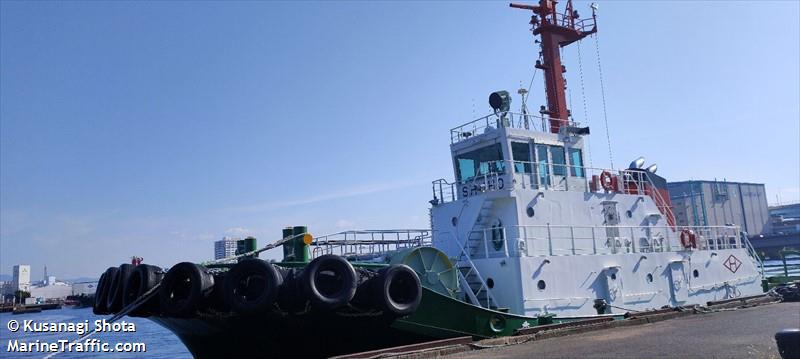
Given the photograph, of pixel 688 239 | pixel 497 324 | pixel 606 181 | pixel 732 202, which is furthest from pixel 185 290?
pixel 732 202

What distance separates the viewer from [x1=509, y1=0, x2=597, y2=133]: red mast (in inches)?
693

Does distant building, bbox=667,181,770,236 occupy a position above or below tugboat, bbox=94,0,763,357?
above

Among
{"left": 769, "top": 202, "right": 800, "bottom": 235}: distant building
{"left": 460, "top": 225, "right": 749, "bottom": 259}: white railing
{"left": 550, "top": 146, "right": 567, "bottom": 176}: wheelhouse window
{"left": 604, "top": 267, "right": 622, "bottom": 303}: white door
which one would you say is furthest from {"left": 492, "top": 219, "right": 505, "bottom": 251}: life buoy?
{"left": 769, "top": 202, "right": 800, "bottom": 235}: distant building

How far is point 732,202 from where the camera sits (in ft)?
271

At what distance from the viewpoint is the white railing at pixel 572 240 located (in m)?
14.1

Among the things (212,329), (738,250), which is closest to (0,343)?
(212,329)

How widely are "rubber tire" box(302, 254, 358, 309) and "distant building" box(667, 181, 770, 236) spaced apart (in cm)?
7877

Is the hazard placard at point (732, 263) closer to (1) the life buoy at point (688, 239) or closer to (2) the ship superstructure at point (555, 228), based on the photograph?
(2) the ship superstructure at point (555, 228)

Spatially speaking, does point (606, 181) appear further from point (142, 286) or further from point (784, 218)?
point (784, 218)

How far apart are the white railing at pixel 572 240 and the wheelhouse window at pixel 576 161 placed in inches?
66.5

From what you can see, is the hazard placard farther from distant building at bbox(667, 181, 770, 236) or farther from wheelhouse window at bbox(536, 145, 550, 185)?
distant building at bbox(667, 181, 770, 236)

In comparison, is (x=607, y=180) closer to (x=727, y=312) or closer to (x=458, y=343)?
(x=727, y=312)

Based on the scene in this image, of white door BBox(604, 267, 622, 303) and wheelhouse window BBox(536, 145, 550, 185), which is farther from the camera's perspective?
wheelhouse window BBox(536, 145, 550, 185)

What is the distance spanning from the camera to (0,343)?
32.0m
